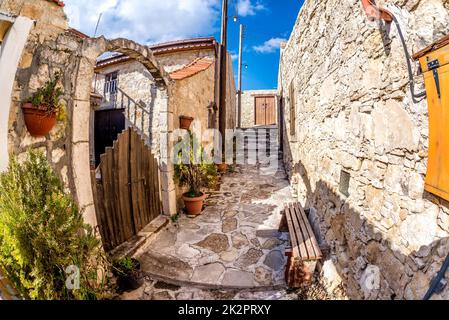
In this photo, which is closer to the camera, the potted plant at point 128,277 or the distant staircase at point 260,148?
the potted plant at point 128,277

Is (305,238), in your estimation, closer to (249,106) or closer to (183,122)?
(183,122)

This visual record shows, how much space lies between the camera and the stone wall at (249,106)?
642 inches

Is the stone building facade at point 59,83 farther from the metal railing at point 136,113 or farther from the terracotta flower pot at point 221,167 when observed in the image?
the terracotta flower pot at point 221,167

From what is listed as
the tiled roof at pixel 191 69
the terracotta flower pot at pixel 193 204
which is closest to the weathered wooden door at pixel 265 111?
the tiled roof at pixel 191 69

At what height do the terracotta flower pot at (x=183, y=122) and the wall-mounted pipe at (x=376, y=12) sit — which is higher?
the wall-mounted pipe at (x=376, y=12)

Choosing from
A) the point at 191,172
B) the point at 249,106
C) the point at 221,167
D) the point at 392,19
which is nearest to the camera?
the point at 392,19

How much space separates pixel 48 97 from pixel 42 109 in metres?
0.13

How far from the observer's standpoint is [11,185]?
1.72 meters

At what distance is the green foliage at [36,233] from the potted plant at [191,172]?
3.02 metres

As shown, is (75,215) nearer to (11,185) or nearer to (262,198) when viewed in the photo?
(11,185)

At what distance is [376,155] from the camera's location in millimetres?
1939

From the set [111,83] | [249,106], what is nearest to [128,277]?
[111,83]

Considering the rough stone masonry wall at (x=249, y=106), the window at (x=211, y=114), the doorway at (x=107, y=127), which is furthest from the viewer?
the rough stone masonry wall at (x=249, y=106)

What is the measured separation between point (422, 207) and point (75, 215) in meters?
2.72
